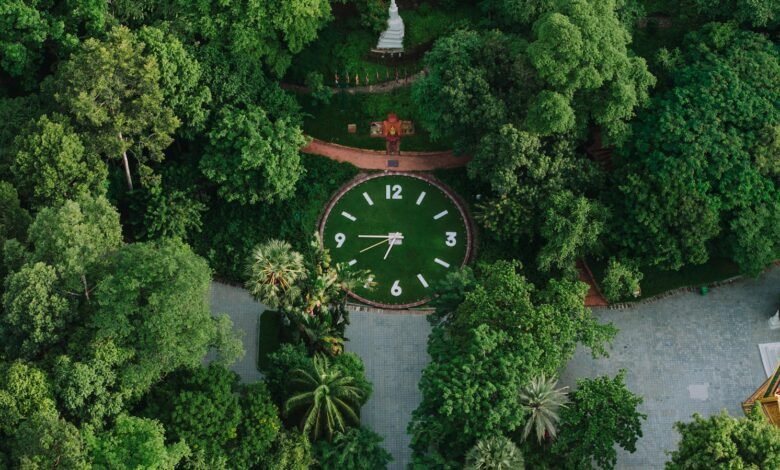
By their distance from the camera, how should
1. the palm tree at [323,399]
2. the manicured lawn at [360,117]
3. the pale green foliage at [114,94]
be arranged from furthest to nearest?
the manicured lawn at [360,117] → the pale green foliage at [114,94] → the palm tree at [323,399]

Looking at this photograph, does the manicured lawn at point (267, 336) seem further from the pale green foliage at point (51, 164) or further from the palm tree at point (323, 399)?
the pale green foliage at point (51, 164)

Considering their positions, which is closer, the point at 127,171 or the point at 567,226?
the point at 567,226

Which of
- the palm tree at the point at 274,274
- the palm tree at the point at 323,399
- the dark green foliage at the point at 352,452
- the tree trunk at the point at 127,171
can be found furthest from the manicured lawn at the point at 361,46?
the dark green foliage at the point at 352,452

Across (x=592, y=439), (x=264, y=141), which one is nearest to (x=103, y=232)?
(x=264, y=141)

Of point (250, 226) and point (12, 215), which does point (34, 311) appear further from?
point (250, 226)

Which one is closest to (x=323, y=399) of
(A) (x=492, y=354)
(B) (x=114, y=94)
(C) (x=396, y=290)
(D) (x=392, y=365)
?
(D) (x=392, y=365)

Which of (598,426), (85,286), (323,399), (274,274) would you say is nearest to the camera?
(598,426)

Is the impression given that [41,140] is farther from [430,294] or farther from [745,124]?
[745,124]
